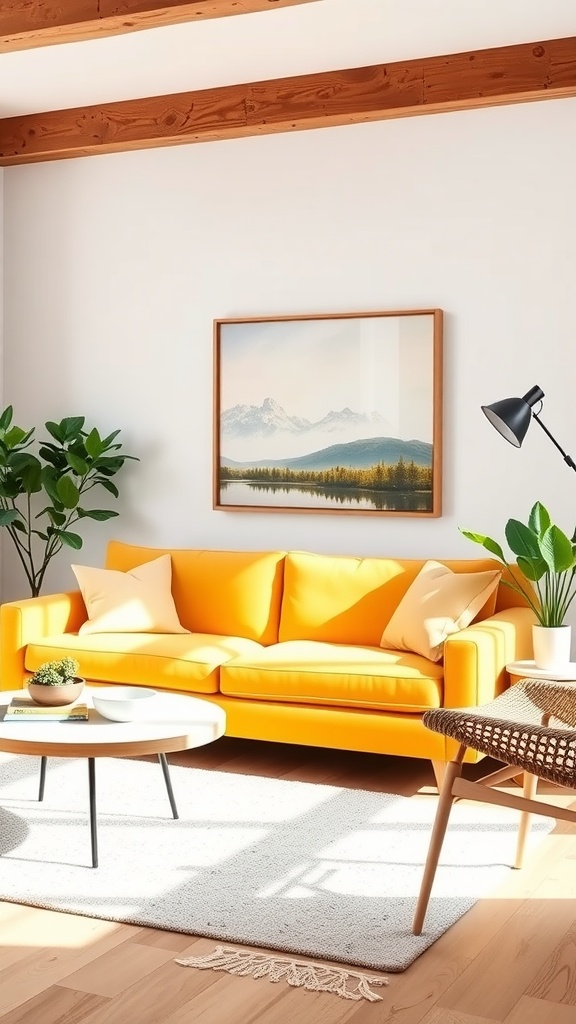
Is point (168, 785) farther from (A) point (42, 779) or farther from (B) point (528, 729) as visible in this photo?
(B) point (528, 729)

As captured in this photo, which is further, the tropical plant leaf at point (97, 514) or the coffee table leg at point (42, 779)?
the tropical plant leaf at point (97, 514)

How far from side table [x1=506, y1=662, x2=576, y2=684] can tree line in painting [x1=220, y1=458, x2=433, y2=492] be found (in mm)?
1087

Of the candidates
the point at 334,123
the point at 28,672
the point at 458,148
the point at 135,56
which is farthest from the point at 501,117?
the point at 28,672

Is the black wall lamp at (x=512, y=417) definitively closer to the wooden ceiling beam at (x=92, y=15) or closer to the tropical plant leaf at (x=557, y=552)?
the tropical plant leaf at (x=557, y=552)

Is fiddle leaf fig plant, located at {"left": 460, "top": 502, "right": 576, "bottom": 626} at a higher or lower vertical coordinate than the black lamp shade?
lower

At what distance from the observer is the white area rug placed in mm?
2893

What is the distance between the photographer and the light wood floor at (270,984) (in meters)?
2.42

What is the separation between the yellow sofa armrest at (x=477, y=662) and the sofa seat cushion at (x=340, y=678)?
0.08 m

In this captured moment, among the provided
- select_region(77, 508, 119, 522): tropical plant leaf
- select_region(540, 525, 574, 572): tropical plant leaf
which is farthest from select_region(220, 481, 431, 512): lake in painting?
select_region(540, 525, 574, 572): tropical plant leaf

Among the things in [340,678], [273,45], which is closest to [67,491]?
[340,678]

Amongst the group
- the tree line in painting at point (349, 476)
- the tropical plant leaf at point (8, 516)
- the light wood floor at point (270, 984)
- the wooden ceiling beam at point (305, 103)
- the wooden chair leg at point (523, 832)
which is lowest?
the light wood floor at point (270, 984)

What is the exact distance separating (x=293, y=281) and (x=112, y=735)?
270 cm

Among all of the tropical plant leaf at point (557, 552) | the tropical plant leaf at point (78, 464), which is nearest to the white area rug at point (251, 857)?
the tropical plant leaf at point (557, 552)

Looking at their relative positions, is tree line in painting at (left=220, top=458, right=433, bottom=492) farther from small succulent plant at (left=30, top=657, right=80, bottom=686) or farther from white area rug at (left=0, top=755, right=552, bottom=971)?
small succulent plant at (left=30, top=657, right=80, bottom=686)
